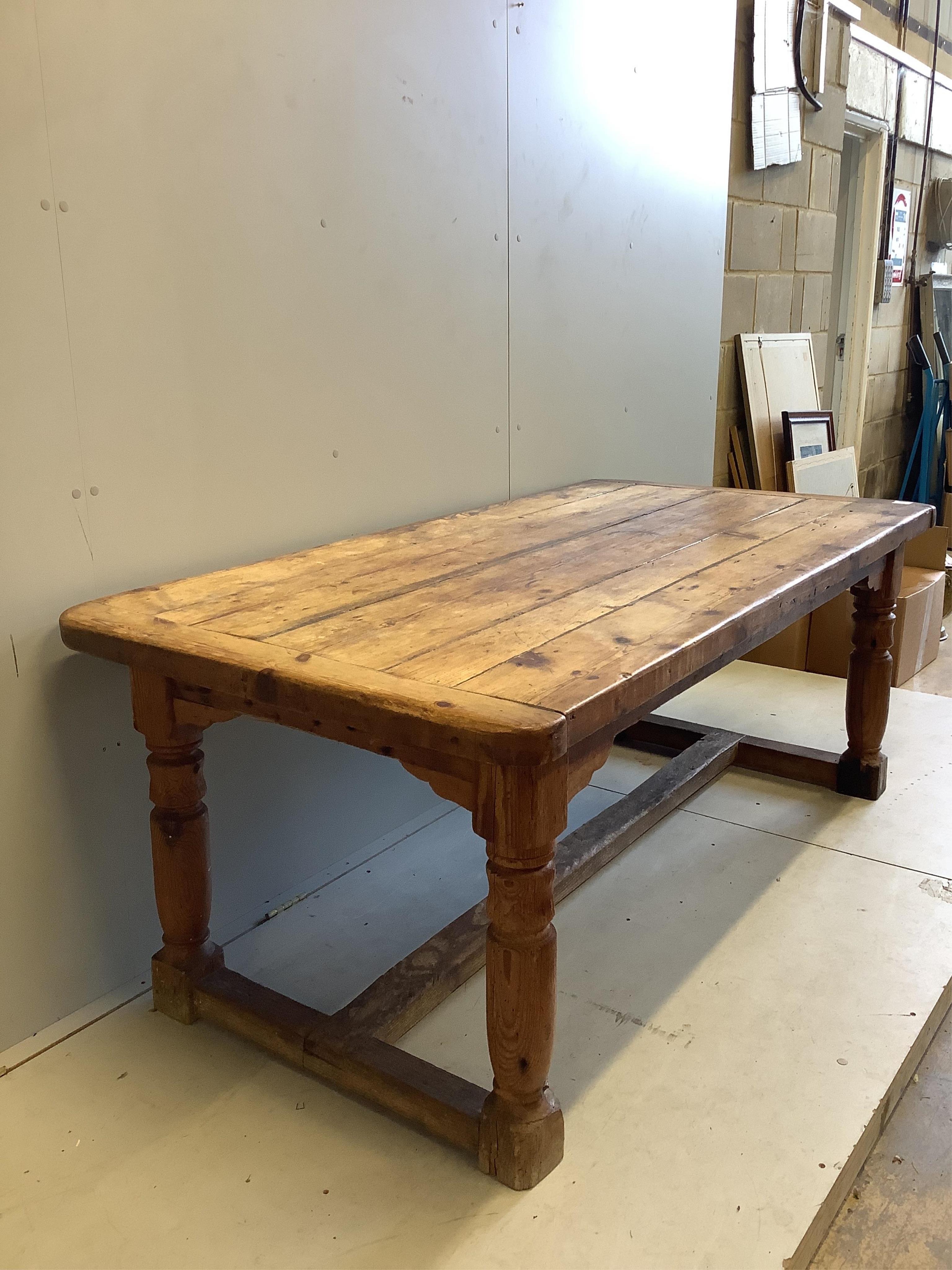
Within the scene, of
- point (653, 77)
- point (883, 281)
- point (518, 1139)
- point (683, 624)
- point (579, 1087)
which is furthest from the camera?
point (883, 281)

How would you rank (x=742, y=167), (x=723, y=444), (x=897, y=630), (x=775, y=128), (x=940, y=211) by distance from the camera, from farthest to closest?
(x=940, y=211) < (x=723, y=444) < (x=775, y=128) < (x=742, y=167) < (x=897, y=630)

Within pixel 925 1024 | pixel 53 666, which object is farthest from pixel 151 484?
pixel 925 1024

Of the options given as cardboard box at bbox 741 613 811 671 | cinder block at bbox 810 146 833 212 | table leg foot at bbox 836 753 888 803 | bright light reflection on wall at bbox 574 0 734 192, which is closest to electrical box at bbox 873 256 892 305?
cinder block at bbox 810 146 833 212

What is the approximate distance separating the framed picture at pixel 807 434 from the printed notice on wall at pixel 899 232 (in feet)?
6.35

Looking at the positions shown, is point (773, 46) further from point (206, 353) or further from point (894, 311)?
point (206, 353)


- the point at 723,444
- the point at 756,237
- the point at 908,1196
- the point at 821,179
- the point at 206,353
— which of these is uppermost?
the point at 821,179

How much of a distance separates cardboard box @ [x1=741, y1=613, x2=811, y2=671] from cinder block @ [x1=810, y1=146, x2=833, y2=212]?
1952mm

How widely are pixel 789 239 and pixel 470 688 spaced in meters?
3.64

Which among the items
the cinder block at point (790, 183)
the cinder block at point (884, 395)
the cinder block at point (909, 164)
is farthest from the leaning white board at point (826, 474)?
the cinder block at point (909, 164)

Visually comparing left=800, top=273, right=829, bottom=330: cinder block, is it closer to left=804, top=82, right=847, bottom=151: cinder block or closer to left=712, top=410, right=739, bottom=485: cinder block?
left=804, top=82, right=847, bottom=151: cinder block

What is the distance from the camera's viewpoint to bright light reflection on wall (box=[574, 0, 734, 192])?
267cm

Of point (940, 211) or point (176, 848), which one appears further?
point (940, 211)

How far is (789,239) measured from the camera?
4238mm

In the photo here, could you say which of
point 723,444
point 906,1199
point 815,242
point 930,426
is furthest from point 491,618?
point 930,426
